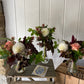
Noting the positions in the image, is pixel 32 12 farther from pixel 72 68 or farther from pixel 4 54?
pixel 72 68

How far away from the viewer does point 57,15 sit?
135cm

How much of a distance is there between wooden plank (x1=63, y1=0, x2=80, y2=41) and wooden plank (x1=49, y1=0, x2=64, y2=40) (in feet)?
0.18

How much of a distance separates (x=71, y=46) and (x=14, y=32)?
105 cm

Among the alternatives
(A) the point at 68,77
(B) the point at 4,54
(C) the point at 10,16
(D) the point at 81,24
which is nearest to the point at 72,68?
(A) the point at 68,77

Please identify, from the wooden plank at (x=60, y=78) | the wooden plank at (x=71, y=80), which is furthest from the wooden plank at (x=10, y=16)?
the wooden plank at (x=71, y=80)

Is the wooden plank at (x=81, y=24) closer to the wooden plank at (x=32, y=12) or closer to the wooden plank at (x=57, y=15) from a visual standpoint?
the wooden plank at (x=57, y=15)

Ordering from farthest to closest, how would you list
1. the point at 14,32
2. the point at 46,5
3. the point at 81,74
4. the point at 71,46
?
the point at 14,32
the point at 46,5
the point at 81,74
the point at 71,46

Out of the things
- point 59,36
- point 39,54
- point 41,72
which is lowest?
point 41,72

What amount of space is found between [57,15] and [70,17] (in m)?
0.18

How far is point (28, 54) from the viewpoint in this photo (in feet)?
3.23

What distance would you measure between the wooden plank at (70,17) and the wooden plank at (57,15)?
5cm

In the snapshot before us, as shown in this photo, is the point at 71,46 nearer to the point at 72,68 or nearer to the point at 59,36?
the point at 72,68

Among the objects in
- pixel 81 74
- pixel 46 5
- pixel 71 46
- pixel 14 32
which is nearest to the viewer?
pixel 71 46

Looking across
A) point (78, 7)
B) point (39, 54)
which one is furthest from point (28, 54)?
point (78, 7)
